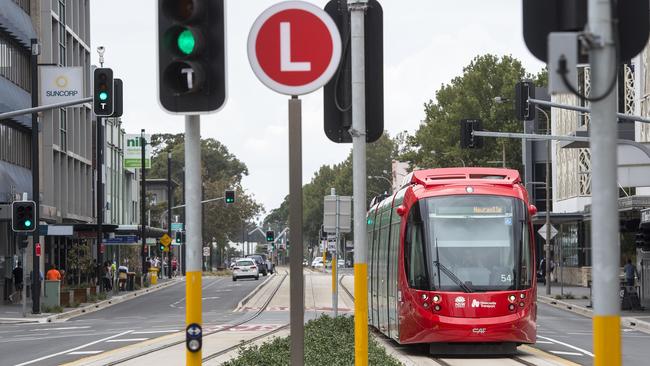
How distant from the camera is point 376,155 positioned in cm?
17788

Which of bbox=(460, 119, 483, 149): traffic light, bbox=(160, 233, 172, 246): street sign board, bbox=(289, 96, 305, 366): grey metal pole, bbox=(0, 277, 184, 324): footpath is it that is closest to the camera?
bbox=(289, 96, 305, 366): grey metal pole

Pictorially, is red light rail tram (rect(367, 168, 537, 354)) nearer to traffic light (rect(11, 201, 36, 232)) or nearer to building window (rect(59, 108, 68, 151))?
traffic light (rect(11, 201, 36, 232))

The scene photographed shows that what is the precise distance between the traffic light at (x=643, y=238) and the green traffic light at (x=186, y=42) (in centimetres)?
3775

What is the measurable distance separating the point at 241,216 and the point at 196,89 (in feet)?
406

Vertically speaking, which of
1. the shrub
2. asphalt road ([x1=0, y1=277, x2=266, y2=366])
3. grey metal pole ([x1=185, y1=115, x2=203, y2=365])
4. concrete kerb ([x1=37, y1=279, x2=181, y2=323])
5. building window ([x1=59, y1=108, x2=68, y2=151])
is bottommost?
concrete kerb ([x1=37, y1=279, x2=181, y2=323])

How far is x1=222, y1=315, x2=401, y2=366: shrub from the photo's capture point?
55.7ft

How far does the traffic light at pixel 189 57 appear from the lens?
8297 mm

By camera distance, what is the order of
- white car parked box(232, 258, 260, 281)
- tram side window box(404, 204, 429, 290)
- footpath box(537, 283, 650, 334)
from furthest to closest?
white car parked box(232, 258, 260, 281) → footpath box(537, 283, 650, 334) → tram side window box(404, 204, 429, 290)

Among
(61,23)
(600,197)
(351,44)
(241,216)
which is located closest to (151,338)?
(351,44)

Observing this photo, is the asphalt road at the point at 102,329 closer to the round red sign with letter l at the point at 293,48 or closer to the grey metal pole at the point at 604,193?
the round red sign with letter l at the point at 293,48

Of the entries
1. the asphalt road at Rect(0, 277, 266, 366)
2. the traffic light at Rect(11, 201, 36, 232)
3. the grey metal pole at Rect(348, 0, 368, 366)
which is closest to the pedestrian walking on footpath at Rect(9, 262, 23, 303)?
the asphalt road at Rect(0, 277, 266, 366)

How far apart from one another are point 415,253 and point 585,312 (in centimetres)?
2423

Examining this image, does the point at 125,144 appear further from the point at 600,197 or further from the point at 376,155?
the point at 600,197

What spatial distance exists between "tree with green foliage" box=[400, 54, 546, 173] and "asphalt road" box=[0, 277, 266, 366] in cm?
3731
